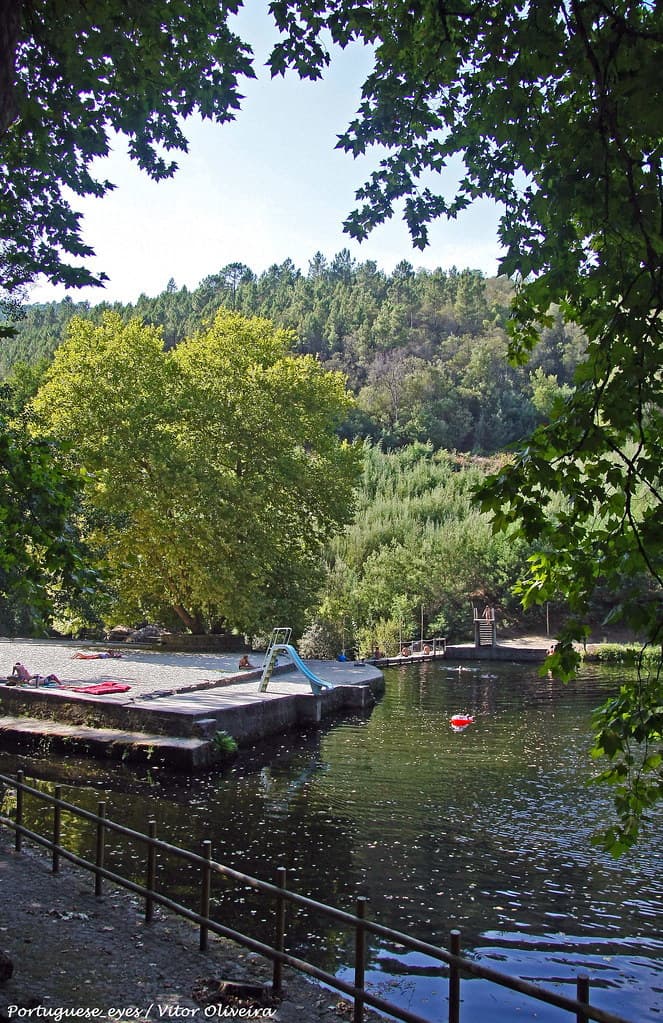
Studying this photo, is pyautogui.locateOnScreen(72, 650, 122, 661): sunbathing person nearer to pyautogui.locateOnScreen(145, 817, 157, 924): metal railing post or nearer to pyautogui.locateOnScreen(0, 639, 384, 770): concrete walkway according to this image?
pyautogui.locateOnScreen(0, 639, 384, 770): concrete walkway

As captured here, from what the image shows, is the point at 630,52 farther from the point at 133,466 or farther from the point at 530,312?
the point at 133,466

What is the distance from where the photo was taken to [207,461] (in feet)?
95.8

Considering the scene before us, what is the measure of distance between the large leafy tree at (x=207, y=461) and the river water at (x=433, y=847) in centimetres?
1187

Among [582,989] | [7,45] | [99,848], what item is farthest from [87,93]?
[582,989]

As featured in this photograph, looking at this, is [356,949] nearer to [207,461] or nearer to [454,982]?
[454,982]

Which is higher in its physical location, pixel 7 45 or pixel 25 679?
pixel 7 45

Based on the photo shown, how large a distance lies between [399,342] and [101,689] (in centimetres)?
9963

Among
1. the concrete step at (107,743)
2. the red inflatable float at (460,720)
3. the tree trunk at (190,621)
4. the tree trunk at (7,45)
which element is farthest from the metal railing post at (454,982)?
the tree trunk at (190,621)

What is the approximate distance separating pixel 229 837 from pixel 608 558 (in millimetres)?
7924

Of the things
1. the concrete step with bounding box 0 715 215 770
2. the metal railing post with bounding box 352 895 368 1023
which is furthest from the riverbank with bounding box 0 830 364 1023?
the concrete step with bounding box 0 715 215 770

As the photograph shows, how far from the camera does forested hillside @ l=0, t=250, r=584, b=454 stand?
94312mm

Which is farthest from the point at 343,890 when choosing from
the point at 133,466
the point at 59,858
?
the point at 133,466

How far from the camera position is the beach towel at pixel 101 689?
58.0 feet

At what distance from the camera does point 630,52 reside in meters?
4.09
